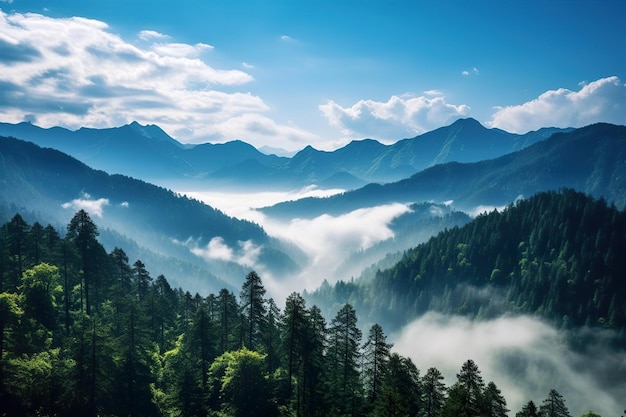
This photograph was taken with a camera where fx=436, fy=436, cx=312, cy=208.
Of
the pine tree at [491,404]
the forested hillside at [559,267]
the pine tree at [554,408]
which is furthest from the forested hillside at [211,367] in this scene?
the forested hillside at [559,267]

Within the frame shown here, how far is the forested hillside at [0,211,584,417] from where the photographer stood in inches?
1822

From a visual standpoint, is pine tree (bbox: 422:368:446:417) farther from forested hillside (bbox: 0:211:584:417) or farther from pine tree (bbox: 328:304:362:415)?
pine tree (bbox: 328:304:362:415)

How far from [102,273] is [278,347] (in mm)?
36632

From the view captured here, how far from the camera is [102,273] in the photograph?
255 ft

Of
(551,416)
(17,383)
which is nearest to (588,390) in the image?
(551,416)

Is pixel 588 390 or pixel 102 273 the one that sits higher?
pixel 102 273

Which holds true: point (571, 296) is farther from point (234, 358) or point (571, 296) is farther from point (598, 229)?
point (234, 358)

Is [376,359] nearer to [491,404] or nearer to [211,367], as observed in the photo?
[491,404]

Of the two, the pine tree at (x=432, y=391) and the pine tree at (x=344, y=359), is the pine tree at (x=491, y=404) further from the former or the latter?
the pine tree at (x=344, y=359)

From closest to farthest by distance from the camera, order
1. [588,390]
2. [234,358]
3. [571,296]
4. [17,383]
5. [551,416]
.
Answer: [17,383]
[234,358]
[551,416]
[588,390]
[571,296]

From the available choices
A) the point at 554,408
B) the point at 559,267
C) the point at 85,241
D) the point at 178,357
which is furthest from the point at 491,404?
the point at 559,267

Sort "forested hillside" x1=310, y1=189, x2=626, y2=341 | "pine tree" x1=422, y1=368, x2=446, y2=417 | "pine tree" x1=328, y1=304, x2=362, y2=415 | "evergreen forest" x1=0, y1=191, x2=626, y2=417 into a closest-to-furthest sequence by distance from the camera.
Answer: "evergreen forest" x1=0, y1=191, x2=626, y2=417
"pine tree" x1=422, y1=368, x2=446, y2=417
"pine tree" x1=328, y1=304, x2=362, y2=415
"forested hillside" x1=310, y1=189, x2=626, y2=341

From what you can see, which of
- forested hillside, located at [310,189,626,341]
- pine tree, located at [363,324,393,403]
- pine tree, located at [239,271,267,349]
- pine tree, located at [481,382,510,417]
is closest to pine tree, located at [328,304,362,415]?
pine tree, located at [363,324,393,403]

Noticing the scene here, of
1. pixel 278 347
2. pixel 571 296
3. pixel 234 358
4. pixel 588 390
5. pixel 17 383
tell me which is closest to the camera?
pixel 17 383
